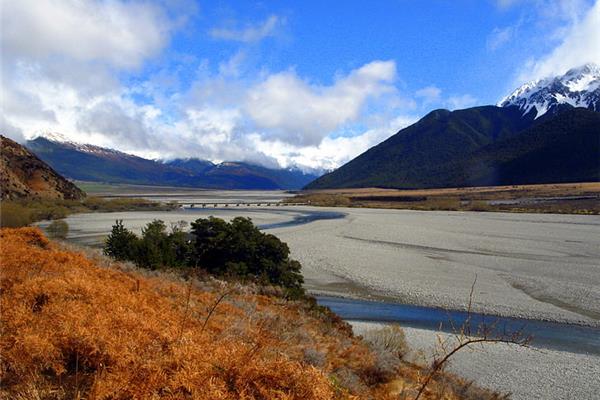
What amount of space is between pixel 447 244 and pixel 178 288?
100ft

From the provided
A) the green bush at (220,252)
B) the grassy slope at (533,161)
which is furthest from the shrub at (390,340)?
the grassy slope at (533,161)

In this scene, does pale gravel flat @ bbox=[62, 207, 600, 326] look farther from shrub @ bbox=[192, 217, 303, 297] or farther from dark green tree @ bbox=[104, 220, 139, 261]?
dark green tree @ bbox=[104, 220, 139, 261]

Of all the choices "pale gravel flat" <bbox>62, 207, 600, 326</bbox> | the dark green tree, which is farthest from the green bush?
"pale gravel flat" <bbox>62, 207, 600, 326</bbox>

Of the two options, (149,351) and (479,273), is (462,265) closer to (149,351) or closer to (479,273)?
(479,273)

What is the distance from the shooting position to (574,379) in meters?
11.8

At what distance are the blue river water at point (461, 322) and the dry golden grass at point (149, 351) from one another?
7431 mm

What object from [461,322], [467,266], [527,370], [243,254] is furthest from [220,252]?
[467,266]

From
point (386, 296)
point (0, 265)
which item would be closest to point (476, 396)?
point (0, 265)

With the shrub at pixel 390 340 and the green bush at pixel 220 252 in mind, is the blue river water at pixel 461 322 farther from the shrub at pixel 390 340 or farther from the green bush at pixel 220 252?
the green bush at pixel 220 252

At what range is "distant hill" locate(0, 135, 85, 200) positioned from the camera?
68.2 m

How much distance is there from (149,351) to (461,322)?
14.7 metres

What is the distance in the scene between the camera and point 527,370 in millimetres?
12469

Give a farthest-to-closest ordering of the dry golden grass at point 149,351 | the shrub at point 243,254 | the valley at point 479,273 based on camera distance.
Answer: the shrub at point 243,254, the valley at point 479,273, the dry golden grass at point 149,351

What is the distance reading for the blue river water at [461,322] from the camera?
15164 mm
